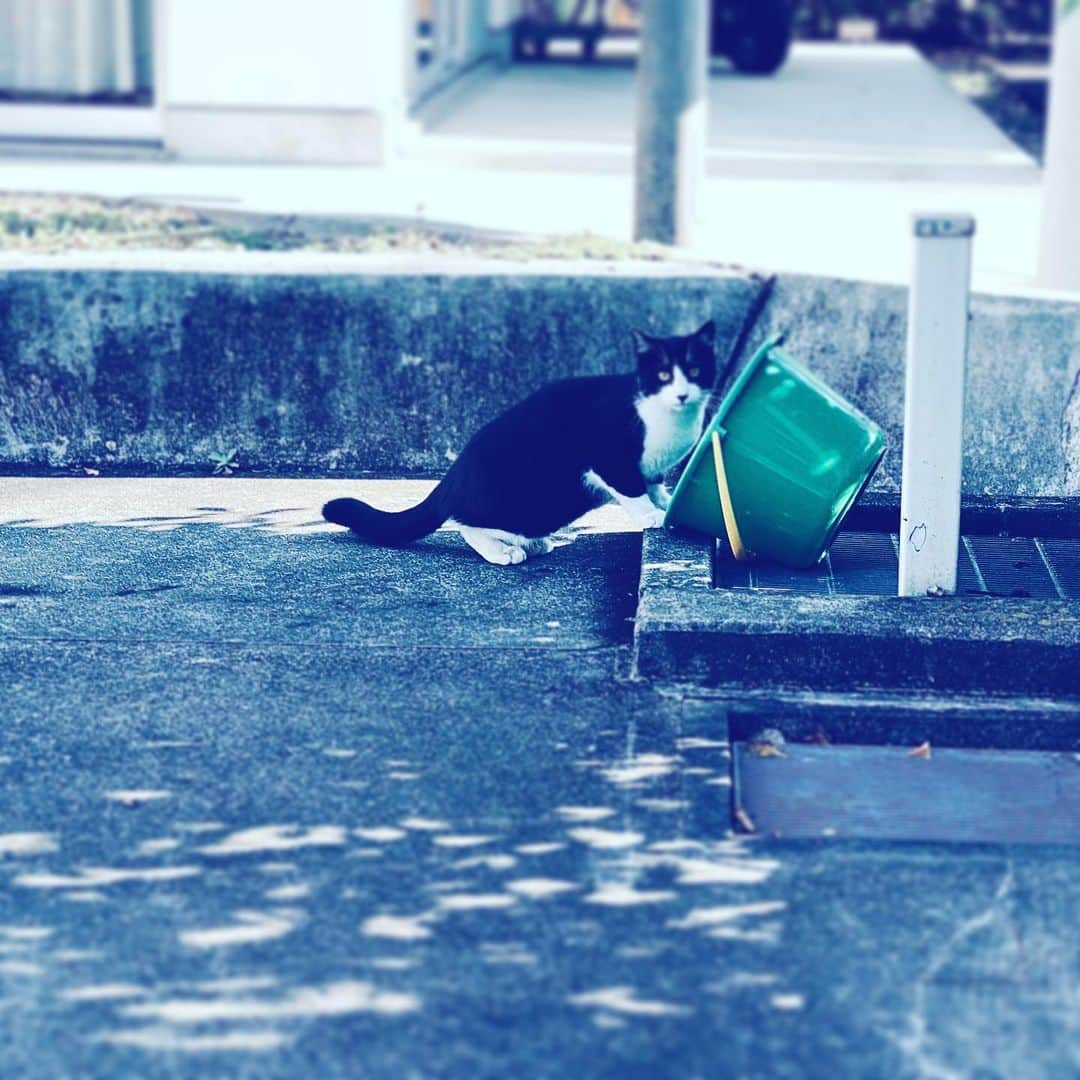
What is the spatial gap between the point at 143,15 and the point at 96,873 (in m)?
9.35

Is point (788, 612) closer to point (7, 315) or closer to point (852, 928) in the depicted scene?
point (852, 928)

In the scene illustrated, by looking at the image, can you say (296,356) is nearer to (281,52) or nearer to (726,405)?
(726,405)

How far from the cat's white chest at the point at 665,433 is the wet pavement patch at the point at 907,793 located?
1524 millimetres

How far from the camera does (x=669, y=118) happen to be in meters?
7.58

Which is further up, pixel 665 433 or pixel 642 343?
pixel 642 343

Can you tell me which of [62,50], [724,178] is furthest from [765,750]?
[62,50]

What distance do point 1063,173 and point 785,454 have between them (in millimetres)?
2251

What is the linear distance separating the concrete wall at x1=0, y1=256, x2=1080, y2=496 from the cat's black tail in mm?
963

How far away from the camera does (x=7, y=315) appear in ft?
22.7

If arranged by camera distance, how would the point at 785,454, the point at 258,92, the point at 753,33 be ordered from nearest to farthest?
1. the point at 785,454
2. the point at 258,92
3. the point at 753,33

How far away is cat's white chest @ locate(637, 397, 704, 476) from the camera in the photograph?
588cm

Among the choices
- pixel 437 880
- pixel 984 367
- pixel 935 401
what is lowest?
pixel 437 880

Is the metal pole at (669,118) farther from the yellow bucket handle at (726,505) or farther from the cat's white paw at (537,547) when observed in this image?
the yellow bucket handle at (726,505)

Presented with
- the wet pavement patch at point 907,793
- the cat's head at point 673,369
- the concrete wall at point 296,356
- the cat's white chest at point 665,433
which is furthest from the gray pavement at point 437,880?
the concrete wall at point 296,356
